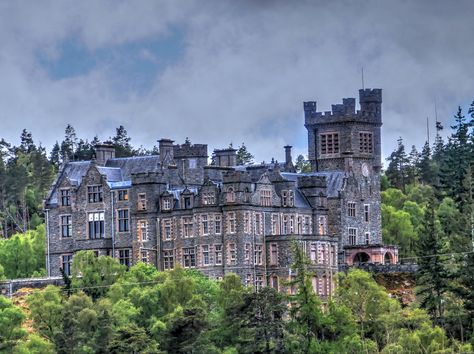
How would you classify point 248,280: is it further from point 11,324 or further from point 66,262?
point 11,324

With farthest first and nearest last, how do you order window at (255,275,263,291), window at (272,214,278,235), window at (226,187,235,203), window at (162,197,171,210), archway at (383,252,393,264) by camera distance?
archway at (383,252,393,264) → window at (162,197,171,210) → window at (272,214,278,235) → window at (255,275,263,291) → window at (226,187,235,203)

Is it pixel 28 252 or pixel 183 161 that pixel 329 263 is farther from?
pixel 28 252

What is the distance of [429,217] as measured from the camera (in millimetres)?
97125

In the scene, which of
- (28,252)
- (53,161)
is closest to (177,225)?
(28,252)

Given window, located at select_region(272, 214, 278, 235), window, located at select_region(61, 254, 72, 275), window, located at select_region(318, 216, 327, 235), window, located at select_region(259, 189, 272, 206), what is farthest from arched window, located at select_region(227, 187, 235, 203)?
window, located at select_region(61, 254, 72, 275)

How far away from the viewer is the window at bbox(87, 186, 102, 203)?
10412cm

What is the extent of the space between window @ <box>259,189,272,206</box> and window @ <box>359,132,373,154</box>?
12422 mm

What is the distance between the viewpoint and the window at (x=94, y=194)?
104125mm

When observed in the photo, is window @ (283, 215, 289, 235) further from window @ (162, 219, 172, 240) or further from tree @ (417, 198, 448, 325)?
tree @ (417, 198, 448, 325)

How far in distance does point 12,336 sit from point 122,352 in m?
7.90

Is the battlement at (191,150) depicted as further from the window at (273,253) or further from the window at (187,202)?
the window at (273,253)

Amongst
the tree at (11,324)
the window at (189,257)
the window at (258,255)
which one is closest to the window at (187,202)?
the window at (189,257)

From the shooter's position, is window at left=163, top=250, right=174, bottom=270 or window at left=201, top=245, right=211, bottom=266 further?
window at left=163, top=250, right=174, bottom=270

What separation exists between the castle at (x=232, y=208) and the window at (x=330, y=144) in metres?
0.07
